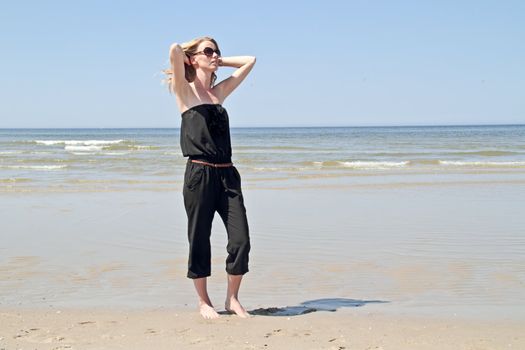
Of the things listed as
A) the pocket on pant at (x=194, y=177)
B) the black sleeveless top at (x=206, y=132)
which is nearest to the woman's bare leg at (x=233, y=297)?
the pocket on pant at (x=194, y=177)

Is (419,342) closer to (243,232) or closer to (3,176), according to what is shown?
(243,232)

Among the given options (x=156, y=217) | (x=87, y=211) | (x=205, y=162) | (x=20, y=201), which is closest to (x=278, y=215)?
(x=156, y=217)

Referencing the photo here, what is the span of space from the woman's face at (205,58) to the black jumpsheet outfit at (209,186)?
0.88 feet

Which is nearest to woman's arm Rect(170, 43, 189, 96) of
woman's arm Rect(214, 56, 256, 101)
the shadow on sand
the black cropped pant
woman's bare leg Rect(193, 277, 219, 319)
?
woman's arm Rect(214, 56, 256, 101)

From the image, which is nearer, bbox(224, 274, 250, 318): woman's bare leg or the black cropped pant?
the black cropped pant

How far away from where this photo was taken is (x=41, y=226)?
8.92 m

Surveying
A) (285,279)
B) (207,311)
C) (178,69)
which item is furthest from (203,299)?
(178,69)

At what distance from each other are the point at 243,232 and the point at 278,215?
5367 mm

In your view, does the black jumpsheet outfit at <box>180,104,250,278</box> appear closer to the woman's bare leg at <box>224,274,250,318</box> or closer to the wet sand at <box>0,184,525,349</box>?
the woman's bare leg at <box>224,274,250,318</box>

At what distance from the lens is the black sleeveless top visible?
4.41 meters

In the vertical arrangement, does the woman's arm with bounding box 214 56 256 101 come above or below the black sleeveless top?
above

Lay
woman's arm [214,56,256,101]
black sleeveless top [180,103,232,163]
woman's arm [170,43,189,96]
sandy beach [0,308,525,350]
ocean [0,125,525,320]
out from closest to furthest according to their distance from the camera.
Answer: sandy beach [0,308,525,350] → woman's arm [170,43,189,96] → black sleeveless top [180,103,232,163] → woman's arm [214,56,256,101] → ocean [0,125,525,320]

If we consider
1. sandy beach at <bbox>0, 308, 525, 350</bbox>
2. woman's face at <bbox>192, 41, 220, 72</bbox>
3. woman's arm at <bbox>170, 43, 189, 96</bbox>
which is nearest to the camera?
sandy beach at <bbox>0, 308, 525, 350</bbox>

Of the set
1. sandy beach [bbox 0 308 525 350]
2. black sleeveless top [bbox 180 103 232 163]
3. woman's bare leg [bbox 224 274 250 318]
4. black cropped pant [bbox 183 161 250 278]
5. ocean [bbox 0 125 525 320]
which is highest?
black sleeveless top [bbox 180 103 232 163]
